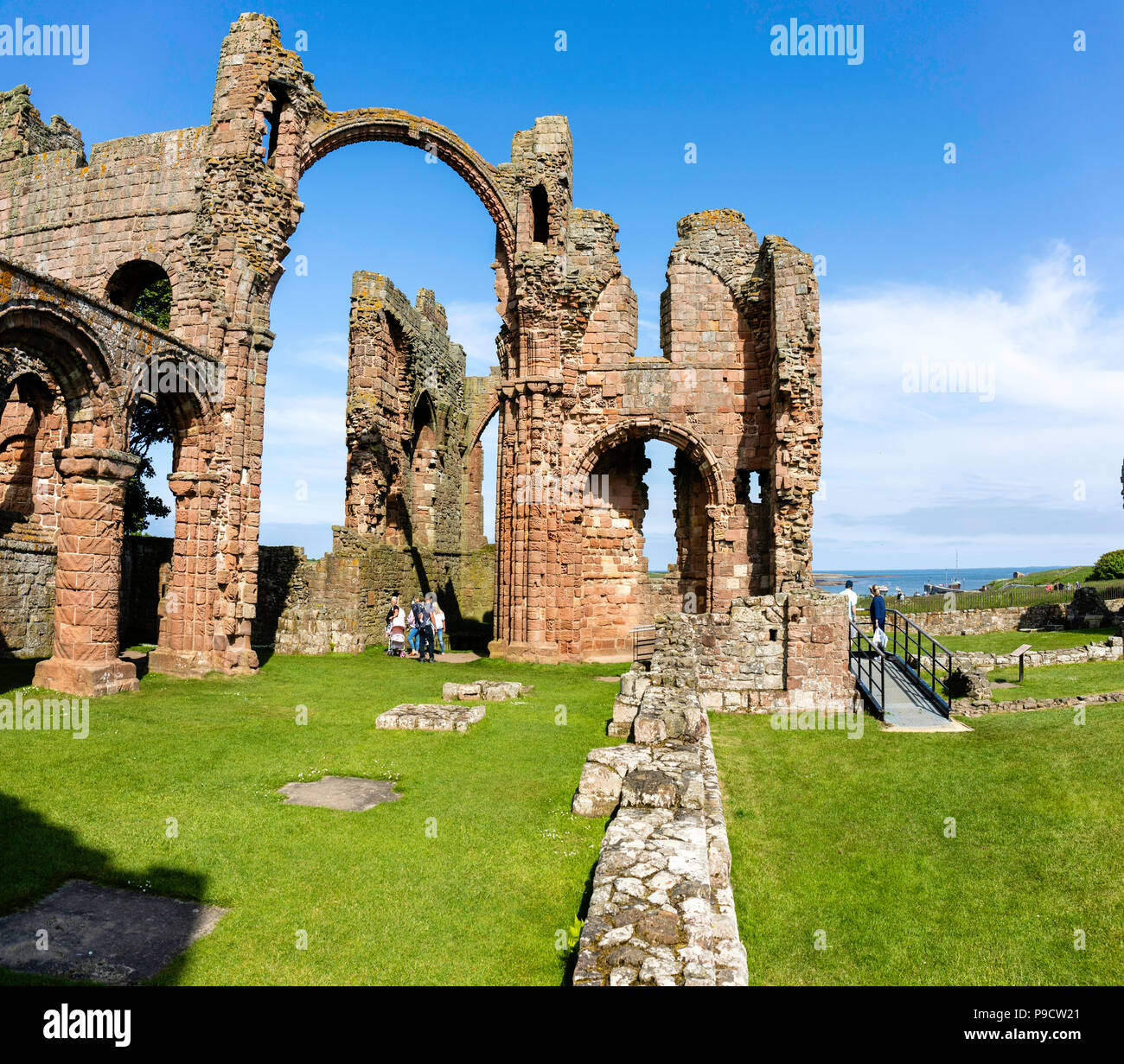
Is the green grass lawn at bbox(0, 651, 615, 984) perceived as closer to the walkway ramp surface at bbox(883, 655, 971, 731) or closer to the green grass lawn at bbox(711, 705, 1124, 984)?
the green grass lawn at bbox(711, 705, 1124, 984)

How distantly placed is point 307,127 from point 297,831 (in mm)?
15904

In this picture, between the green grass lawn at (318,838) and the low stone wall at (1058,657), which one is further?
the low stone wall at (1058,657)

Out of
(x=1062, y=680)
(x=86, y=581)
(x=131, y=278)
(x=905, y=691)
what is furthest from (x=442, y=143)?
(x=1062, y=680)

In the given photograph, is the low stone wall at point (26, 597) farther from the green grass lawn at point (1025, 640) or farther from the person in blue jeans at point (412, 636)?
the green grass lawn at point (1025, 640)

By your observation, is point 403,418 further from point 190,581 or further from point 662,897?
point 662,897

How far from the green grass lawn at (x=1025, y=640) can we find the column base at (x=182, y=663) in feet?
58.6

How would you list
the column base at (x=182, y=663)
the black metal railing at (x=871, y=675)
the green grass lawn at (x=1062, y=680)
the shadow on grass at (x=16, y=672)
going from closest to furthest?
Answer: the shadow on grass at (x=16, y=672) → the black metal railing at (x=871, y=675) → the green grass lawn at (x=1062, y=680) → the column base at (x=182, y=663)

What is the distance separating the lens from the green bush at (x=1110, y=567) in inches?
1369

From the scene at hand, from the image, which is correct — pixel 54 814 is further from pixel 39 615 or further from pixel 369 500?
pixel 369 500

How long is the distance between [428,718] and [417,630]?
8290 millimetres

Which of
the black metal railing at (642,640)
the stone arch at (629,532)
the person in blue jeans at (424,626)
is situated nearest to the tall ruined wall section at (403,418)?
the person in blue jeans at (424,626)

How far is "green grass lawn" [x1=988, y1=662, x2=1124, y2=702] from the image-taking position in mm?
12901

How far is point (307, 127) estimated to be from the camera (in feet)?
53.5
